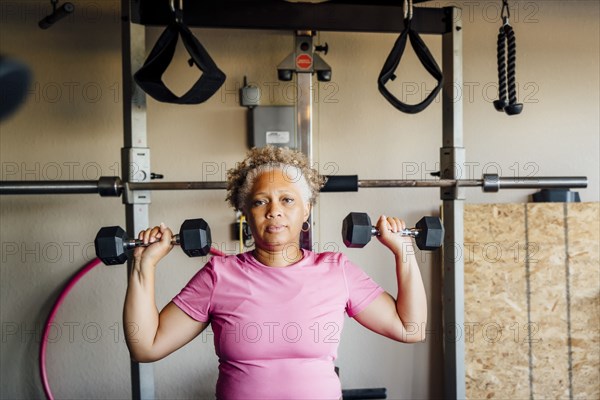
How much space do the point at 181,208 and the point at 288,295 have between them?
1099 mm

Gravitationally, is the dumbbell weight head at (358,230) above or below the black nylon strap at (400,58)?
below

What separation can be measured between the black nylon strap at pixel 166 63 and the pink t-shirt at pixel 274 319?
61 centimetres

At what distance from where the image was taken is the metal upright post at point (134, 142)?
6.25 ft

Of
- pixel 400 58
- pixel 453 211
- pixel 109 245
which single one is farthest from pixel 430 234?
pixel 109 245

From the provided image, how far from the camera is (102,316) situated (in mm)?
2340

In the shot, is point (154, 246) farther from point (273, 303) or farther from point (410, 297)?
point (410, 297)

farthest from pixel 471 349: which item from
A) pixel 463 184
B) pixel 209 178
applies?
pixel 209 178

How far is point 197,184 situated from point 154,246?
0.47m

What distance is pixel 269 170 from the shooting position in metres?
1.50

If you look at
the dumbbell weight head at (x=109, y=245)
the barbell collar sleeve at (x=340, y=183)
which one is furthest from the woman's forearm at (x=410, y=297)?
the dumbbell weight head at (x=109, y=245)

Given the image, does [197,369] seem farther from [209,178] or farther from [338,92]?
[338,92]

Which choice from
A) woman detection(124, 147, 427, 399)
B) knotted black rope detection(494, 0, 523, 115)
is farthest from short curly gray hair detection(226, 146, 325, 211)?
knotted black rope detection(494, 0, 523, 115)

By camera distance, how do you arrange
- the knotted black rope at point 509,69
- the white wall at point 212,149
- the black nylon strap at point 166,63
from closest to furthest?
1. the black nylon strap at point 166,63
2. the knotted black rope at point 509,69
3. the white wall at point 212,149

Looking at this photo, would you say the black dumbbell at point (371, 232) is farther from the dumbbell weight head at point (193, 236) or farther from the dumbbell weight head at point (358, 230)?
the dumbbell weight head at point (193, 236)
